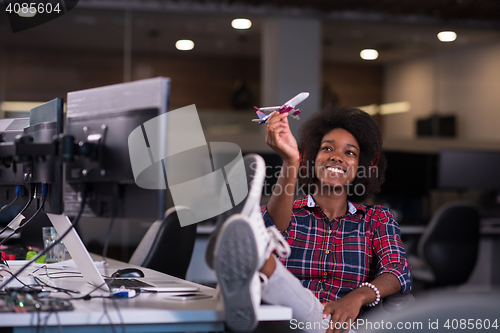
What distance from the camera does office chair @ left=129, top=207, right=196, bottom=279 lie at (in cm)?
221

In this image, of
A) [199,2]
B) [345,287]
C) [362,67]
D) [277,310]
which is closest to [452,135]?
[362,67]

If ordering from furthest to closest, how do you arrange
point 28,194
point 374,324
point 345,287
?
1. point 345,287
2. point 28,194
3. point 374,324

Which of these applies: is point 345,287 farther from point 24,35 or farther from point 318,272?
point 24,35

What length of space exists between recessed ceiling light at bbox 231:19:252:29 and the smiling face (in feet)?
11.8

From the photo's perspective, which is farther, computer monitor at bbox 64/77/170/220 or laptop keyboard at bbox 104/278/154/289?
laptop keyboard at bbox 104/278/154/289

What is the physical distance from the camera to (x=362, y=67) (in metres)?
5.80

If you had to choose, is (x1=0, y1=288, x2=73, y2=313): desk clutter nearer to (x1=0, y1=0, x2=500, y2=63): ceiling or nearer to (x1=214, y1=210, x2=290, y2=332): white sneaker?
(x1=214, y1=210, x2=290, y2=332): white sneaker

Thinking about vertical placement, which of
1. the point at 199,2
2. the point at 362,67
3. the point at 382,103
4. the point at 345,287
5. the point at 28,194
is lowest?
the point at 345,287

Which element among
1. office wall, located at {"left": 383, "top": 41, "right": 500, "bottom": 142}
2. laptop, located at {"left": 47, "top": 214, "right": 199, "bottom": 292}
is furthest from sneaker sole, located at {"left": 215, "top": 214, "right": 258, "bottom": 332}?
office wall, located at {"left": 383, "top": 41, "right": 500, "bottom": 142}

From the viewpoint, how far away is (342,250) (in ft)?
5.74

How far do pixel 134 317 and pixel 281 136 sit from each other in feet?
2.25

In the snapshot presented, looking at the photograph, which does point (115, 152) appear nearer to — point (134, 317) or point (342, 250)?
point (134, 317)

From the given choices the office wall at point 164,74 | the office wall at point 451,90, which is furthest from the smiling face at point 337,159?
the office wall at point 451,90

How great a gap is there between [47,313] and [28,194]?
0.56 m
